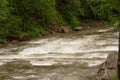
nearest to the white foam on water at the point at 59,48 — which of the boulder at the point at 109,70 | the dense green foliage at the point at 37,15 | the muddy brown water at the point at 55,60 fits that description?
the muddy brown water at the point at 55,60

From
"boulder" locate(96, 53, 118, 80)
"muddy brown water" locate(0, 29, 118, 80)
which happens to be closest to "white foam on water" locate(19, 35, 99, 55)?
"muddy brown water" locate(0, 29, 118, 80)

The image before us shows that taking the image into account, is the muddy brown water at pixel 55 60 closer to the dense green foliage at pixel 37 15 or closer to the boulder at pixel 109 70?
the boulder at pixel 109 70

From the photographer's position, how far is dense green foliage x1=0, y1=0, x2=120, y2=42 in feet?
127

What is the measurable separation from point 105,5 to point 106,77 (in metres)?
4.68

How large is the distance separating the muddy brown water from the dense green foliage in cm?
449

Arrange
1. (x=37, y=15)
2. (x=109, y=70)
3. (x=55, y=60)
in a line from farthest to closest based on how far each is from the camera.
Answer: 1. (x=37, y=15)
2. (x=55, y=60)
3. (x=109, y=70)

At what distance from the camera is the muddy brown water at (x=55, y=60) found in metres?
19.7

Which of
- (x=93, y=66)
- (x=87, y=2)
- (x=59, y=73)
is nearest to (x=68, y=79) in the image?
(x=59, y=73)

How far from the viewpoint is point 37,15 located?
165 ft

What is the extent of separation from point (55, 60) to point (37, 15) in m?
26.3

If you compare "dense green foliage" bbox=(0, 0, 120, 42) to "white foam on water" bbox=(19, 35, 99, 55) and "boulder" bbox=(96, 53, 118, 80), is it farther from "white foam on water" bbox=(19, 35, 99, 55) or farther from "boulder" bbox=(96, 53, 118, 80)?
"boulder" bbox=(96, 53, 118, 80)

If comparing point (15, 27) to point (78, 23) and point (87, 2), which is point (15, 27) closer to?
point (78, 23)

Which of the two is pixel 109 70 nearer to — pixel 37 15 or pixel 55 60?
pixel 55 60

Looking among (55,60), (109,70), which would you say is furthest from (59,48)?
(109,70)
